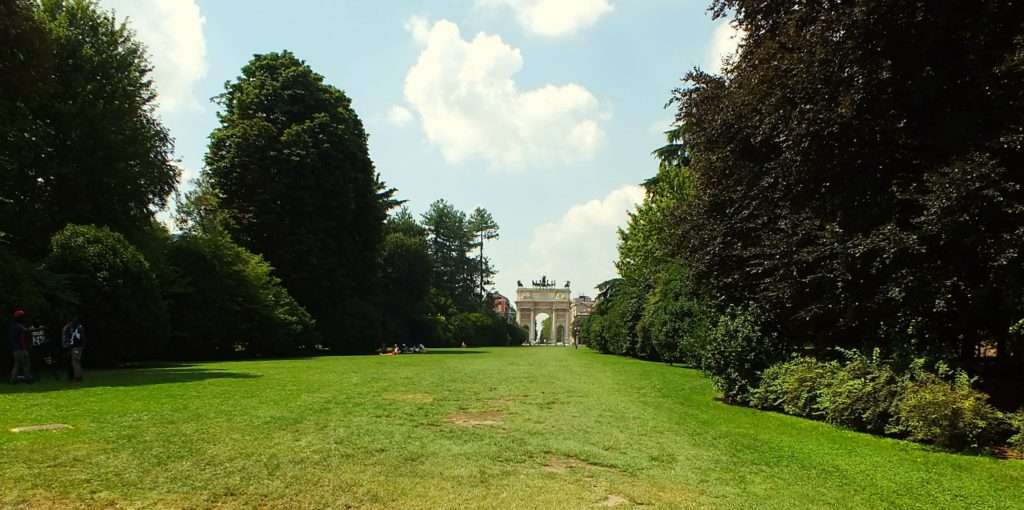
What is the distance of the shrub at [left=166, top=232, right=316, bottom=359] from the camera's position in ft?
99.5

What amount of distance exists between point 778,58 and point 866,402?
6.43 meters

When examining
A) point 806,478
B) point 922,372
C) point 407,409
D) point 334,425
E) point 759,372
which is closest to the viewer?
point 806,478

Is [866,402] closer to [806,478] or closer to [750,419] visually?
[750,419]

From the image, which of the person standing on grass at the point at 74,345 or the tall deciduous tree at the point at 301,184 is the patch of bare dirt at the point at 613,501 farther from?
the tall deciduous tree at the point at 301,184

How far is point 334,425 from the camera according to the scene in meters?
9.67

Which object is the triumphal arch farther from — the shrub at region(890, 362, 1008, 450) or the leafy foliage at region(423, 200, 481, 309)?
the shrub at region(890, 362, 1008, 450)

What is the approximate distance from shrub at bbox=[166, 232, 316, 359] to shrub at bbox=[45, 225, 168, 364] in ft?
16.3

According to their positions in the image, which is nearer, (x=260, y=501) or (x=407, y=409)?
(x=260, y=501)

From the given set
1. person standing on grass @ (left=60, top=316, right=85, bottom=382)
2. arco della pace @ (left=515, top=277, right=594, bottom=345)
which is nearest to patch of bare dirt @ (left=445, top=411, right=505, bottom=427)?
person standing on grass @ (left=60, top=316, right=85, bottom=382)

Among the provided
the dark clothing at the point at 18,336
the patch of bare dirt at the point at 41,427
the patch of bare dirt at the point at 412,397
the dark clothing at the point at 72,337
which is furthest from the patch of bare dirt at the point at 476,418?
the dark clothing at the point at 18,336

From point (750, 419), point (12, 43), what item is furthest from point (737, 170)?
point (12, 43)

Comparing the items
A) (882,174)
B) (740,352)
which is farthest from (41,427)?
(882,174)

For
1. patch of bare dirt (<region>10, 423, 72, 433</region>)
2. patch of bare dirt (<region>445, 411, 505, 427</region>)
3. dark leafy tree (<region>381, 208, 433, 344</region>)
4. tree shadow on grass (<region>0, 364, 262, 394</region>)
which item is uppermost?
dark leafy tree (<region>381, 208, 433, 344</region>)

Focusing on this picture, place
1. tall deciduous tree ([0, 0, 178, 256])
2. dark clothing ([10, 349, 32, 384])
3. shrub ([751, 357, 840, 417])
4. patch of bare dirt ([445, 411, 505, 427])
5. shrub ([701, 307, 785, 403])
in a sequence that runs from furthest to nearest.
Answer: tall deciduous tree ([0, 0, 178, 256]) → dark clothing ([10, 349, 32, 384]) → shrub ([701, 307, 785, 403]) → shrub ([751, 357, 840, 417]) → patch of bare dirt ([445, 411, 505, 427])
